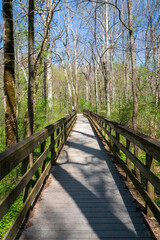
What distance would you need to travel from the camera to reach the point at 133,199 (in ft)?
10.6

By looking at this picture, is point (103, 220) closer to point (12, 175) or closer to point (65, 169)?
point (65, 169)

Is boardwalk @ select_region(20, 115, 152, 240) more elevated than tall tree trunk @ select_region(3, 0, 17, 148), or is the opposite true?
tall tree trunk @ select_region(3, 0, 17, 148)

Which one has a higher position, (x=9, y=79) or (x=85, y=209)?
(x=9, y=79)

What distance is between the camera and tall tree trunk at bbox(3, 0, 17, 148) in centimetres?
584

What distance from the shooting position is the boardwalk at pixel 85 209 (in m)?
2.42

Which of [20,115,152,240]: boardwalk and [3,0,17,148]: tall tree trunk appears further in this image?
[3,0,17,148]: tall tree trunk

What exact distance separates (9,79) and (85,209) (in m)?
4.77

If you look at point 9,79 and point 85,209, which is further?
point 9,79

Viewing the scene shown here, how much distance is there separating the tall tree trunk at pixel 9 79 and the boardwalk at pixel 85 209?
2216mm

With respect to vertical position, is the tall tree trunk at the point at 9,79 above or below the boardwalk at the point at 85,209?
above

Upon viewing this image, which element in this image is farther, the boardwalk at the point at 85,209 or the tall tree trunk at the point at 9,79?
the tall tree trunk at the point at 9,79

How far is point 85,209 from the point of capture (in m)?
2.97

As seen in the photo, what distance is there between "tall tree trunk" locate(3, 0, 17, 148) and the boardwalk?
222 cm

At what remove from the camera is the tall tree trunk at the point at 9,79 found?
19.2 ft
